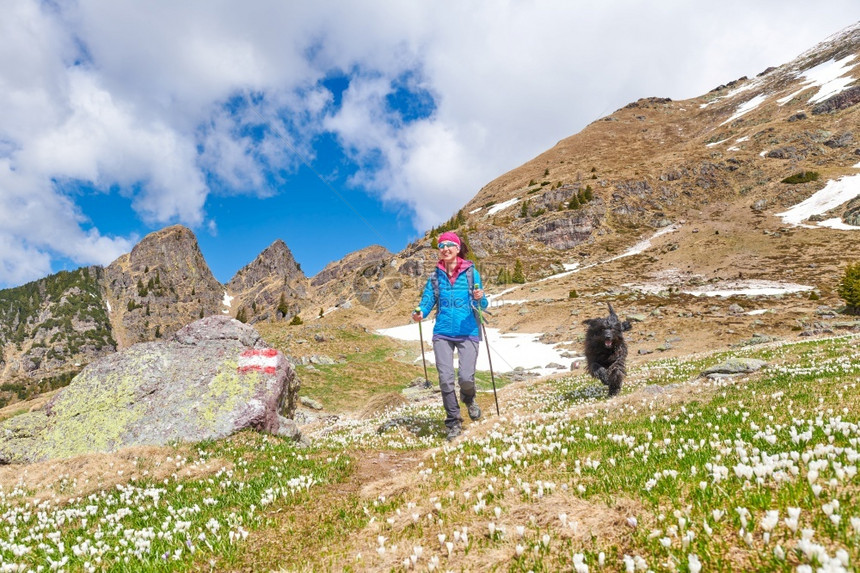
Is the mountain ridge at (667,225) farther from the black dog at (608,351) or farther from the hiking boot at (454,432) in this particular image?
the hiking boot at (454,432)

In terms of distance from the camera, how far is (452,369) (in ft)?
37.7

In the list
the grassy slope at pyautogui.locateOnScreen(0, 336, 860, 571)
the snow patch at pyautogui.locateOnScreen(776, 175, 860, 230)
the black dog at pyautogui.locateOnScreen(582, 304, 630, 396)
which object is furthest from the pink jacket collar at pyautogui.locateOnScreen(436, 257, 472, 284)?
the snow patch at pyautogui.locateOnScreen(776, 175, 860, 230)

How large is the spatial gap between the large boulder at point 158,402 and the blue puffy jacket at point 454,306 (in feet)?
20.0

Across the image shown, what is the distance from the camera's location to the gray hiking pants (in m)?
11.3

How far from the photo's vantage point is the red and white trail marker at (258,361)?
13922mm

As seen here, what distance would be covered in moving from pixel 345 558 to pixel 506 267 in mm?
104211

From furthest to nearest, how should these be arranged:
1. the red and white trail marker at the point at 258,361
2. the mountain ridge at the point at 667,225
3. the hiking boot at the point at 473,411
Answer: the mountain ridge at the point at 667,225, the red and white trail marker at the point at 258,361, the hiking boot at the point at 473,411

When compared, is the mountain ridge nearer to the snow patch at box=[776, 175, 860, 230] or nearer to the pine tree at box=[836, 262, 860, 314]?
the snow patch at box=[776, 175, 860, 230]

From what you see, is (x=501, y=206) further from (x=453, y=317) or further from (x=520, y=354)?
(x=453, y=317)

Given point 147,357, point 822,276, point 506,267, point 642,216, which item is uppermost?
point 642,216

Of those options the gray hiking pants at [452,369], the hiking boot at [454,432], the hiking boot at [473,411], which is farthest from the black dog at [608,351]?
the hiking boot at [454,432]

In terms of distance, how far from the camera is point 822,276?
6084cm

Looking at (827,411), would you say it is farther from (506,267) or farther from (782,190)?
(782,190)

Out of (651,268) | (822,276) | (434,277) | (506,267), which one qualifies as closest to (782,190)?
(651,268)
